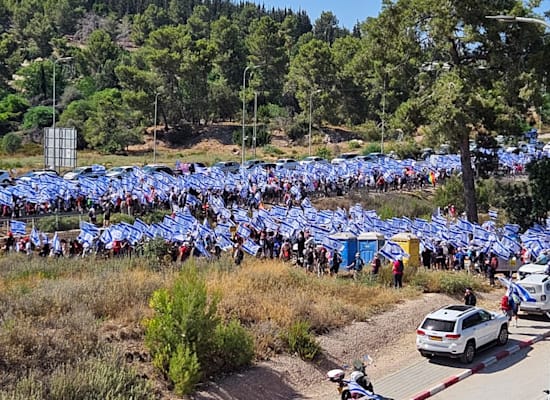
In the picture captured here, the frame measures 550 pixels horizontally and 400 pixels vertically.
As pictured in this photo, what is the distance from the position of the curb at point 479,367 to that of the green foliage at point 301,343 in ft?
8.86

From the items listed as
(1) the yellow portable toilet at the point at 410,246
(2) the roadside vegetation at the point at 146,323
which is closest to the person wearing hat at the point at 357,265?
(1) the yellow portable toilet at the point at 410,246

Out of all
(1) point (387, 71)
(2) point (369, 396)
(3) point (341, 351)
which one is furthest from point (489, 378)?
(1) point (387, 71)

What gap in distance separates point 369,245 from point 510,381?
11.7 metres

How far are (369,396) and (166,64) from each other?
3410 inches

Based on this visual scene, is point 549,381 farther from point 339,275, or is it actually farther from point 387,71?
point 387,71

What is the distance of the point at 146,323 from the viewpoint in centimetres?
1468

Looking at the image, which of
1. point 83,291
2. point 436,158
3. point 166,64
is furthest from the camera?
point 166,64

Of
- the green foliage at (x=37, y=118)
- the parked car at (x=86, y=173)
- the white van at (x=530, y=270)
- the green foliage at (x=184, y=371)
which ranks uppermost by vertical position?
the green foliage at (x=37, y=118)

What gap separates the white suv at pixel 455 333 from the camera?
1788 cm

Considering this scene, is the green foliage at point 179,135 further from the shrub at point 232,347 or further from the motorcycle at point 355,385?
the motorcycle at point 355,385

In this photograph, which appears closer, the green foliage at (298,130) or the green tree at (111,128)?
the green tree at (111,128)

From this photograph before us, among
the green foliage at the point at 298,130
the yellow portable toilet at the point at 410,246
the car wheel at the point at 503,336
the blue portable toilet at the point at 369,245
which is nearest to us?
the car wheel at the point at 503,336

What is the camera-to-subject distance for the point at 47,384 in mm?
12531

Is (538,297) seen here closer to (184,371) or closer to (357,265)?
(357,265)
